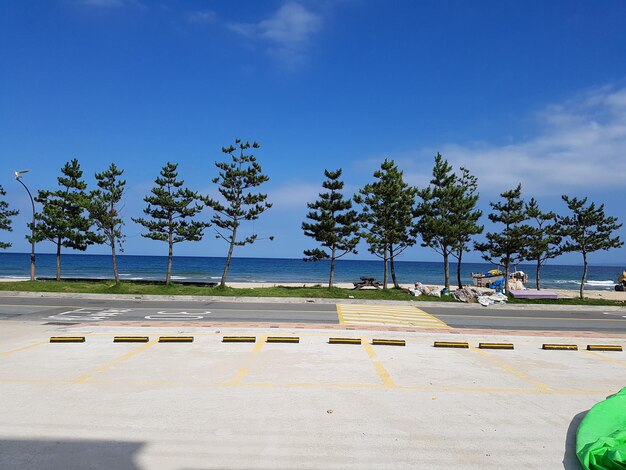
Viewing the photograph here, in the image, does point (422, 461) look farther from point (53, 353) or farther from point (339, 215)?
point (339, 215)

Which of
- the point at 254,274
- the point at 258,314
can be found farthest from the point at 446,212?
the point at 254,274

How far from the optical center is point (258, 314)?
19203mm

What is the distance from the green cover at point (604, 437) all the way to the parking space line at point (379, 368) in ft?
10.9

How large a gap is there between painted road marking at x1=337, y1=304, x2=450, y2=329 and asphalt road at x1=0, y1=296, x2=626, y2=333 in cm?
53

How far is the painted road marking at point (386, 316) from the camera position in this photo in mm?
17484

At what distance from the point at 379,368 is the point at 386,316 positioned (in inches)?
389

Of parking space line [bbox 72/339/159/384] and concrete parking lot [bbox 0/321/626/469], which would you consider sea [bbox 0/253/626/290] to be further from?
concrete parking lot [bbox 0/321/626/469]

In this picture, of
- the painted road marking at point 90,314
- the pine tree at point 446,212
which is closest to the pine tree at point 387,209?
the pine tree at point 446,212

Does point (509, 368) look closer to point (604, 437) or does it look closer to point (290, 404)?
point (604, 437)

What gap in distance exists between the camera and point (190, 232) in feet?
107

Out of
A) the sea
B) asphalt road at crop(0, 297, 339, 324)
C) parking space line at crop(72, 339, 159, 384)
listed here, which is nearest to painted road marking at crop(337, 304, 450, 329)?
asphalt road at crop(0, 297, 339, 324)

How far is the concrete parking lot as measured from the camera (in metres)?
5.26

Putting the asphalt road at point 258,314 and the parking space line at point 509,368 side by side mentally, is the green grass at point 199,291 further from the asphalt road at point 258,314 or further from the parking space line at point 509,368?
the parking space line at point 509,368

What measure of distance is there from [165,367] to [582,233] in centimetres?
3231
